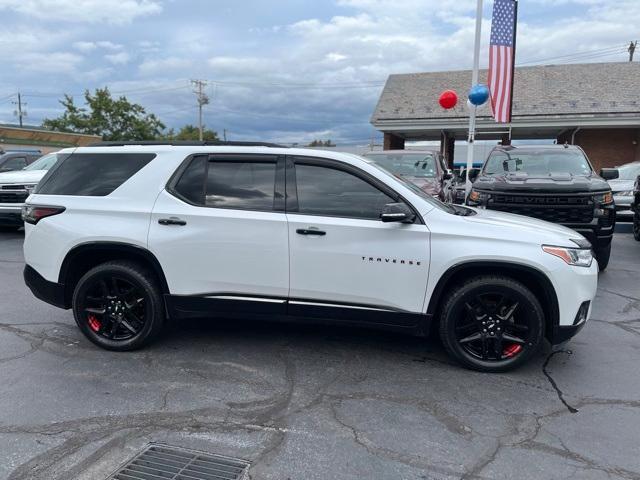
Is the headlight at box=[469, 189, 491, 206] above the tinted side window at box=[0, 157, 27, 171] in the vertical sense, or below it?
below

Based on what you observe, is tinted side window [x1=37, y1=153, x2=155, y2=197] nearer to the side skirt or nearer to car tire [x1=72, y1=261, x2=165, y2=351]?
car tire [x1=72, y1=261, x2=165, y2=351]

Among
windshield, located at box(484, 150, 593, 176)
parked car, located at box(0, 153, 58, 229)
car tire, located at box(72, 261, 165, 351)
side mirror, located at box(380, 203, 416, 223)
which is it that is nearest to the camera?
side mirror, located at box(380, 203, 416, 223)

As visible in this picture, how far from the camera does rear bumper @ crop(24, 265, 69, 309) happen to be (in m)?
4.53

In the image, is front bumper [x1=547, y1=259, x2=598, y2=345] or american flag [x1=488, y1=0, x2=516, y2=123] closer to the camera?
front bumper [x1=547, y1=259, x2=598, y2=345]

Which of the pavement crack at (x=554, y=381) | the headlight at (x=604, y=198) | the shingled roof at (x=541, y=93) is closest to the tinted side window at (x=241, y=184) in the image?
the pavement crack at (x=554, y=381)

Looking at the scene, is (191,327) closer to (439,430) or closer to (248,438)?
(248,438)

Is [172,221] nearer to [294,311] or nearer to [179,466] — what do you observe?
[294,311]

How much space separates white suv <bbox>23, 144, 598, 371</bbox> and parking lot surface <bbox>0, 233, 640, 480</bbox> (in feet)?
1.26

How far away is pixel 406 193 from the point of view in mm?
4082

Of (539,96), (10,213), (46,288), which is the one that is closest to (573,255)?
(46,288)

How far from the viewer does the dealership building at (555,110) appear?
69.8 ft

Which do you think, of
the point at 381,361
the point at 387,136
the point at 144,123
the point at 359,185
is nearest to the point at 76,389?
the point at 381,361

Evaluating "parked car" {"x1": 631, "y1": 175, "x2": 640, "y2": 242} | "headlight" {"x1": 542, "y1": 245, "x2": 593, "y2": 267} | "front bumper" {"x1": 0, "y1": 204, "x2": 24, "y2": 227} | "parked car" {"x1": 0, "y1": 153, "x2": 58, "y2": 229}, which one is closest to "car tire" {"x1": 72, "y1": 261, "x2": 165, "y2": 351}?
"headlight" {"x1": 542, "y1": 245, "x2": 593, "y2": 267}

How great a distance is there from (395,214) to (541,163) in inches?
228
